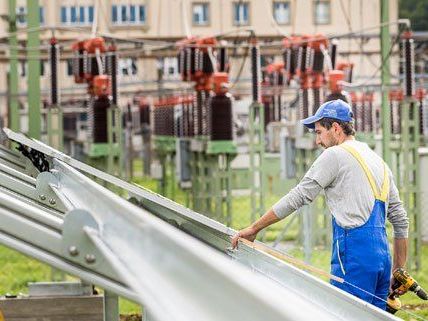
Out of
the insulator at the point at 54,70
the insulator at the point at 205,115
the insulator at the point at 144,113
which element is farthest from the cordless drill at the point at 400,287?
the insulator at the point at 144,113

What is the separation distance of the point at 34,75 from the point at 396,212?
641 centimetres

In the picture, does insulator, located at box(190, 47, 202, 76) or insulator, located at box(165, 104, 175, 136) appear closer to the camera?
insulator, located at box(190, 47, 202, 76)

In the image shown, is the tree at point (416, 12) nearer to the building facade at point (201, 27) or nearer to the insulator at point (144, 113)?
the building facade at point (201, 27)

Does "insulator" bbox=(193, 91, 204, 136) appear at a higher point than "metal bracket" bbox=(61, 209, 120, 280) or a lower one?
lower

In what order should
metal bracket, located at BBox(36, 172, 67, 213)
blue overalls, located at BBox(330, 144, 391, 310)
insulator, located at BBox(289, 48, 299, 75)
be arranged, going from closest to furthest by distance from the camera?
metal bracket, located at BBox(36, 172, 67, 213) → blue overalls, located at BBox(330, 144, 391, 310) → insulator, located at BBox(289, 48, 299, 75)

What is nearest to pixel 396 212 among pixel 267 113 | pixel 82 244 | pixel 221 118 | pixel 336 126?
pixel 336 126

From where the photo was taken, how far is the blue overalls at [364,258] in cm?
555

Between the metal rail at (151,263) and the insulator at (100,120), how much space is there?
397 inches

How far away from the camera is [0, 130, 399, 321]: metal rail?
215cm

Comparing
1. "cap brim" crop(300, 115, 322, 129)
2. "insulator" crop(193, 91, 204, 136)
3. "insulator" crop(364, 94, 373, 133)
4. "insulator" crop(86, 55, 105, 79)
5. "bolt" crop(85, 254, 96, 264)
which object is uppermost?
"cap brim" crop(300, 115, 322, 129)

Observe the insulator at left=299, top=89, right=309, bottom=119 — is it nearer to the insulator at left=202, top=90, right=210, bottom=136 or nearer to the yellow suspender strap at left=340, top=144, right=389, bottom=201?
the insulator at left=202, top=90, right=210, bottom=136

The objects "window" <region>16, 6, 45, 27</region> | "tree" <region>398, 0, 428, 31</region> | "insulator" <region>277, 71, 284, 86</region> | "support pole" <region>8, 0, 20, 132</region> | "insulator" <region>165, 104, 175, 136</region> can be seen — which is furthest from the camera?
"tree" <region>398, 0, 428, 31</region>

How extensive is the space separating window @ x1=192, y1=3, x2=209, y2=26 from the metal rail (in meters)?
23.2

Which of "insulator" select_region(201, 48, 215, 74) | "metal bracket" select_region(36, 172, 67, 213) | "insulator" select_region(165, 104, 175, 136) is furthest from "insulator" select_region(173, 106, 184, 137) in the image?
"metal bracket" select_region(36, 172, 67, 213)
